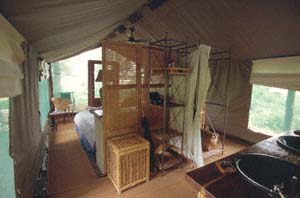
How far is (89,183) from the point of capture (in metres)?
2.27

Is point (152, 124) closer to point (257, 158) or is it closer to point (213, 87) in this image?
point (257, 158)

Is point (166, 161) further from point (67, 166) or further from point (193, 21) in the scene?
point (193, 21)

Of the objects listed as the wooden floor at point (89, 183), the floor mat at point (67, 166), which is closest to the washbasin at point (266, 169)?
the wooden floor at point (89, 183)

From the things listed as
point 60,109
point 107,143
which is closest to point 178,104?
point 107,143

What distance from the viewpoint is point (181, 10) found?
102 inches

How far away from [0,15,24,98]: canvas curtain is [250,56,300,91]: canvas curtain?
11.9 feet

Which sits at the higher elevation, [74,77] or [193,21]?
[193,21]

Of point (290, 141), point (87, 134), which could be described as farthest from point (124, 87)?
point (290, 141)

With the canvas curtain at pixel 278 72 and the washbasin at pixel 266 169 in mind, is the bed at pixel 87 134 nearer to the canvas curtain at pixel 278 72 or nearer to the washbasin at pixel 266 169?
the washbasin at pixel 266 169

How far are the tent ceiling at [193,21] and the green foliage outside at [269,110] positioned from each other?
799mm

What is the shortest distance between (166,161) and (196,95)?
118 centimetres

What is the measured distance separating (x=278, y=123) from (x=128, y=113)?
2.99 m

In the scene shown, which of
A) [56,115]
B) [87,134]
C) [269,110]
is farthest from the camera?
[56,115]

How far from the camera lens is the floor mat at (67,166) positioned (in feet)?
7.39
